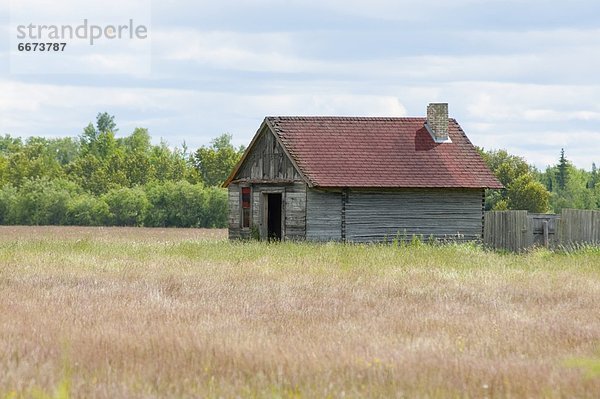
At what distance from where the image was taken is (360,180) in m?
35.4

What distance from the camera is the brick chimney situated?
1515 inches

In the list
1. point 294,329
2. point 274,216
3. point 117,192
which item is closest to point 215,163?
point 117,192

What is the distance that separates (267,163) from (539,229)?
9.69 meters

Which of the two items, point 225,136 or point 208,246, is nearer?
point 208,246

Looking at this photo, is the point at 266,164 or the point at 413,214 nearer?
the point at 413,214

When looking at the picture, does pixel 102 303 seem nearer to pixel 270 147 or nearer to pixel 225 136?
pixel 270 147

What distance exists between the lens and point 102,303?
618 inches

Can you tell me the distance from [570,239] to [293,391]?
27.6 metres

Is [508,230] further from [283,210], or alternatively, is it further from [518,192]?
[518,192]

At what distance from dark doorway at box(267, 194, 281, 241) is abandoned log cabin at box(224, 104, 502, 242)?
5 cm

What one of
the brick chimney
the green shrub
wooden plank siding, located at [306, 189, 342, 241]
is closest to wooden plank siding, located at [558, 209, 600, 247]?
the brick chimney

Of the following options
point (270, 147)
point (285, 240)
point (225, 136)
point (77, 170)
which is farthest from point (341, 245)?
point (225, 136)

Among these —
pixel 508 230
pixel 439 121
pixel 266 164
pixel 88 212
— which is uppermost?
pixel 439 121

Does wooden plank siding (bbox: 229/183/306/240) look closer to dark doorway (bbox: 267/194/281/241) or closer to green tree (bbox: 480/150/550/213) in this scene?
dark doorway (bbox: 267/194/281/241)
